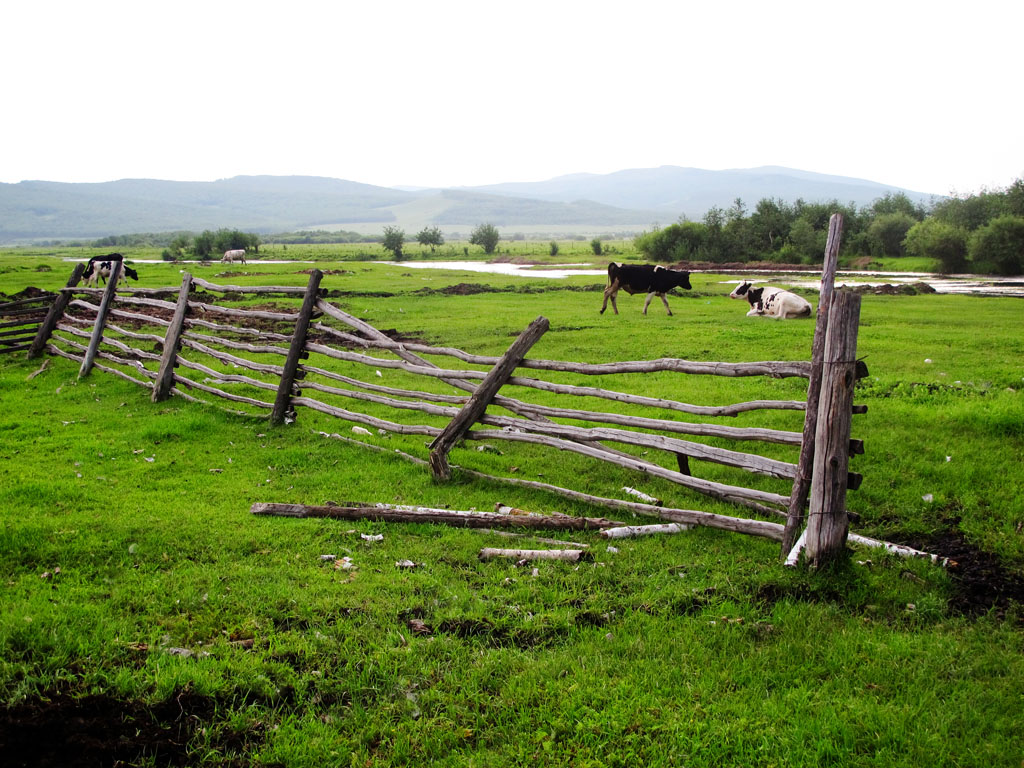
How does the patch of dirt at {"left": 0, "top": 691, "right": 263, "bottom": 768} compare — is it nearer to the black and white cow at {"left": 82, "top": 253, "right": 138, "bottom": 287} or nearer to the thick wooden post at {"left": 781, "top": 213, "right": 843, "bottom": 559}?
the thick wooden post at {"left": 781, "top": 213, "right": 843, "bottom": 559}

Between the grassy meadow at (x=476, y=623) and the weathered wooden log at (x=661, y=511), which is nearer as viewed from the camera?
the grassy meadow at (x=476, y=623)

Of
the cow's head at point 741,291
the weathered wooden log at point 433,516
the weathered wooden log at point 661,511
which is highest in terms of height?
the cow's head at point 741,291

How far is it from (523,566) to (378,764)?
2048mm

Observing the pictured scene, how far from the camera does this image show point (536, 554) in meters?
4.99

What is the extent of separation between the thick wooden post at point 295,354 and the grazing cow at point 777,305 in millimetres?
13249

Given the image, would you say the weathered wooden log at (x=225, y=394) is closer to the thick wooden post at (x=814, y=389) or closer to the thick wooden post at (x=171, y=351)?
the thick wooden post at (x=171, y=351)

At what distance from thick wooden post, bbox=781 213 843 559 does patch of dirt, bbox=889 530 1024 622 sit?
1.08 metres

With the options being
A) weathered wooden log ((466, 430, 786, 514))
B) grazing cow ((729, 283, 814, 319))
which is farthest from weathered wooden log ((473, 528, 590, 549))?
grazing cow ((729, 283, 814, 319))

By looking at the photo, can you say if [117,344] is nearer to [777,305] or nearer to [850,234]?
[777,305]

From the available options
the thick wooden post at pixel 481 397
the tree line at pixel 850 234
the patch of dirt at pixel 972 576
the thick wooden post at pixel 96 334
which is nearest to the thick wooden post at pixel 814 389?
the patch of dirt at pixel 972 576

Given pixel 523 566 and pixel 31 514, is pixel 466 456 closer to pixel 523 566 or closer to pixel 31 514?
pixel 523 566

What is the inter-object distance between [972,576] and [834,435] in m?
1.58

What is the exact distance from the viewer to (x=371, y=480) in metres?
6.76

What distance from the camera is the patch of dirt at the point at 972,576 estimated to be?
442 cm
